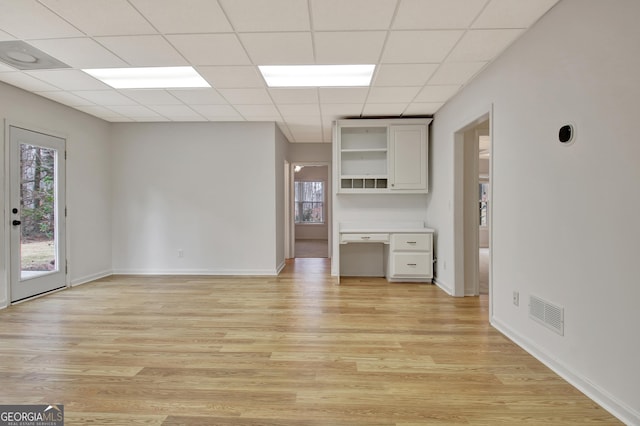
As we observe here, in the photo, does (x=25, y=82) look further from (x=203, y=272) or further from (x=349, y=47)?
(x=349, y=47)

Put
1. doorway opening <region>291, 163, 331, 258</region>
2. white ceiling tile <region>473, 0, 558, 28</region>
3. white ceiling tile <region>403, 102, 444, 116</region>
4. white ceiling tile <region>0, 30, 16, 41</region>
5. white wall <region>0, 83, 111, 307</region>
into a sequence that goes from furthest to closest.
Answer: doorway opening <region>291, 163, 331, 258</region> → white ceiling tile <region>403, 102, 444, 116</region> → white wall <region>0, 83, 111, 307</region> → white ceiling tile <region>0, 30, 16, 41</region> → white ceiling tile <region>473, 0, 558, 28</region>

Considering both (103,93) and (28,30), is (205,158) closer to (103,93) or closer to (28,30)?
(103,93)

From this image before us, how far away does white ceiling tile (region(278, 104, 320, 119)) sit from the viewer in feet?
14.4

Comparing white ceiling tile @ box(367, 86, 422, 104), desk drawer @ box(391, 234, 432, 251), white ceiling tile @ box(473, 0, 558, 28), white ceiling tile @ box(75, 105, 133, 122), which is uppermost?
white ceiling tile @ box(75, 105, 133, 122)

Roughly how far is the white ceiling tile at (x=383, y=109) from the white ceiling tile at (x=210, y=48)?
1.99m

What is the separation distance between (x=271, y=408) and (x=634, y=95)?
98.4 inches

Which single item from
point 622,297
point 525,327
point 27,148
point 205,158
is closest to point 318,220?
point 205,158

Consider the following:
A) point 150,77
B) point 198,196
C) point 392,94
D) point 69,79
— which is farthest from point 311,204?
point 69,79

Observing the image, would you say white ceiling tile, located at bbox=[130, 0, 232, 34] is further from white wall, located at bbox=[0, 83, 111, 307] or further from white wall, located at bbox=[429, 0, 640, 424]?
white wall, located at bbox=[0, 83, 111, 307]

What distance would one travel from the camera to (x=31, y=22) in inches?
93.7

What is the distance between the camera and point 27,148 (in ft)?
12.9

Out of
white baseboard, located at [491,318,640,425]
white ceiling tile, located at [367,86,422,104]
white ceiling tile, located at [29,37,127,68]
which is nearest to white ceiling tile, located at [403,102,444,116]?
white ceiling tile, located at [367,86,422,104]

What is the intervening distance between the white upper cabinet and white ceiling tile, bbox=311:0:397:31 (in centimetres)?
249

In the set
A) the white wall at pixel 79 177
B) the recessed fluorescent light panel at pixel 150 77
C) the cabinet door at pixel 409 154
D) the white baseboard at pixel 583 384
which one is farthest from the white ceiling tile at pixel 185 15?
the white baseboard at pixel 583 384
